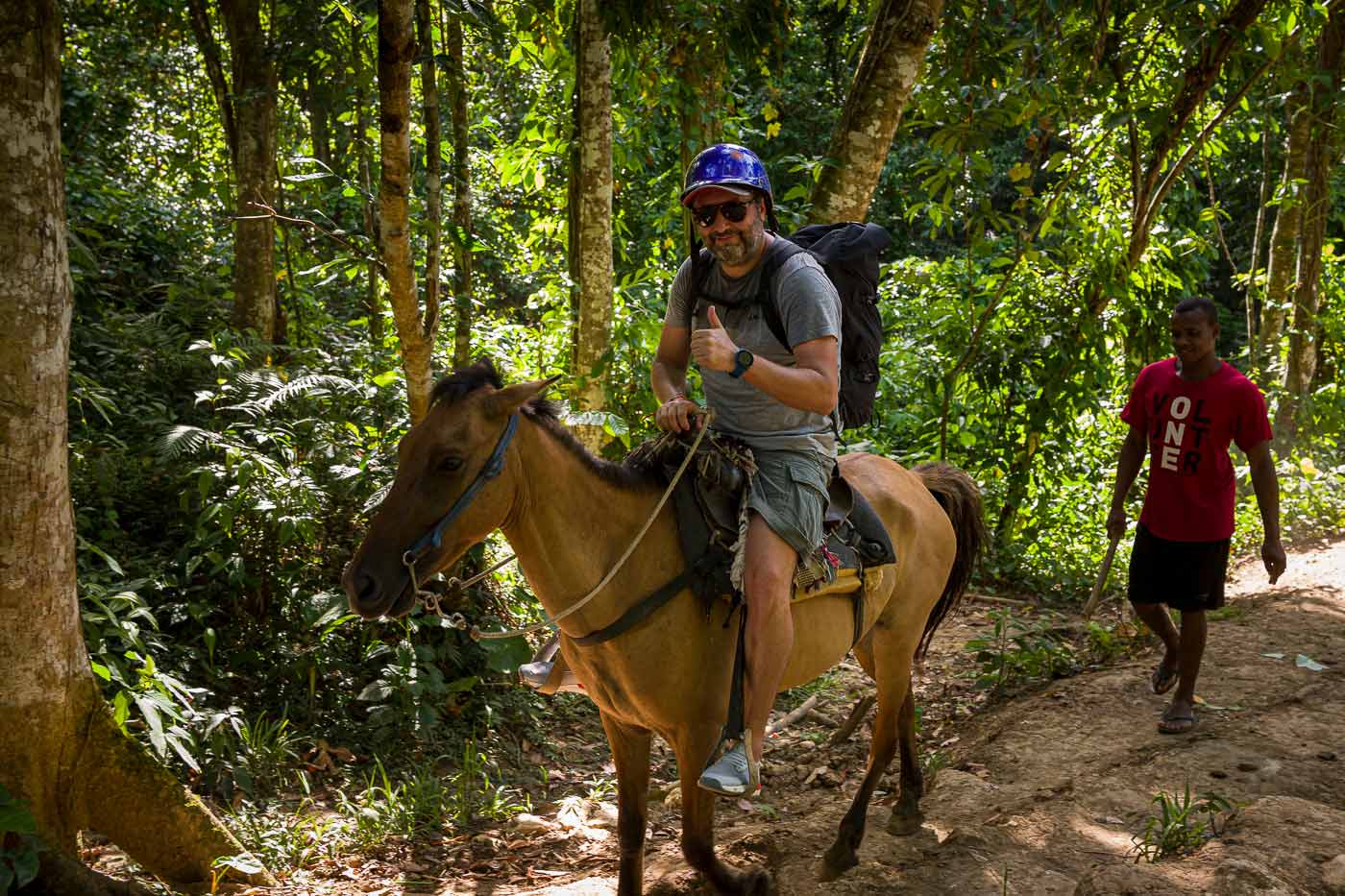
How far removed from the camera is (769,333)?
12.3ft

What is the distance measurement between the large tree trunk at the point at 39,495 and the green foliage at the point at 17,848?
163 mm

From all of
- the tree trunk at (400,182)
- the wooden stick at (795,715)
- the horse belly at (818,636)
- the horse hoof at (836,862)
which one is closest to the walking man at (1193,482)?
the wooden stick at (795,715)

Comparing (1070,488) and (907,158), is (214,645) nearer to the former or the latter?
(1070,488)

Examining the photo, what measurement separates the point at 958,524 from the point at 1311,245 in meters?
7.72

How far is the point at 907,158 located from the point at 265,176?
12.7 metres

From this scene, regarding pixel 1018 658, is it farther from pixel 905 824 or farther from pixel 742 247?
pixel 742 247

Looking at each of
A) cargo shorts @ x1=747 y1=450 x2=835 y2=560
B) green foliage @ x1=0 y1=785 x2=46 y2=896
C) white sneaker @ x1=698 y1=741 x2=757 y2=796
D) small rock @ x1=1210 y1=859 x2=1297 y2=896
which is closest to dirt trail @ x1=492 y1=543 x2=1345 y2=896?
small rock @ x1=1210 y1=859 x2=1297 y2=896

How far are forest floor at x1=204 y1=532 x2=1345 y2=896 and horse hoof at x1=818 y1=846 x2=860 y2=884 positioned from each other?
57 millimetres

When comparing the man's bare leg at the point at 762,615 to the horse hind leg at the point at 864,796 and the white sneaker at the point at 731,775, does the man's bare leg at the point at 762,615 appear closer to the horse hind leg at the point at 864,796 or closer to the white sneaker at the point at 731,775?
the white sneaker at the point at 731,775

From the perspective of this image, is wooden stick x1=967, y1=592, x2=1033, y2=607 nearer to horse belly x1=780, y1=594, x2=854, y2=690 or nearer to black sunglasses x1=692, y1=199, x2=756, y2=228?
horse belly x1=780, y1=594, x2=854, y2=690

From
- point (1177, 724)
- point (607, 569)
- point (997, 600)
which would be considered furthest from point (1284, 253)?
point (607, 569)

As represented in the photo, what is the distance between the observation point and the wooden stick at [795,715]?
6379 mm

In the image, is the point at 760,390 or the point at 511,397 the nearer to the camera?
the point at 511,397

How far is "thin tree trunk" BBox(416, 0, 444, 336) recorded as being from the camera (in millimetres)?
6141
